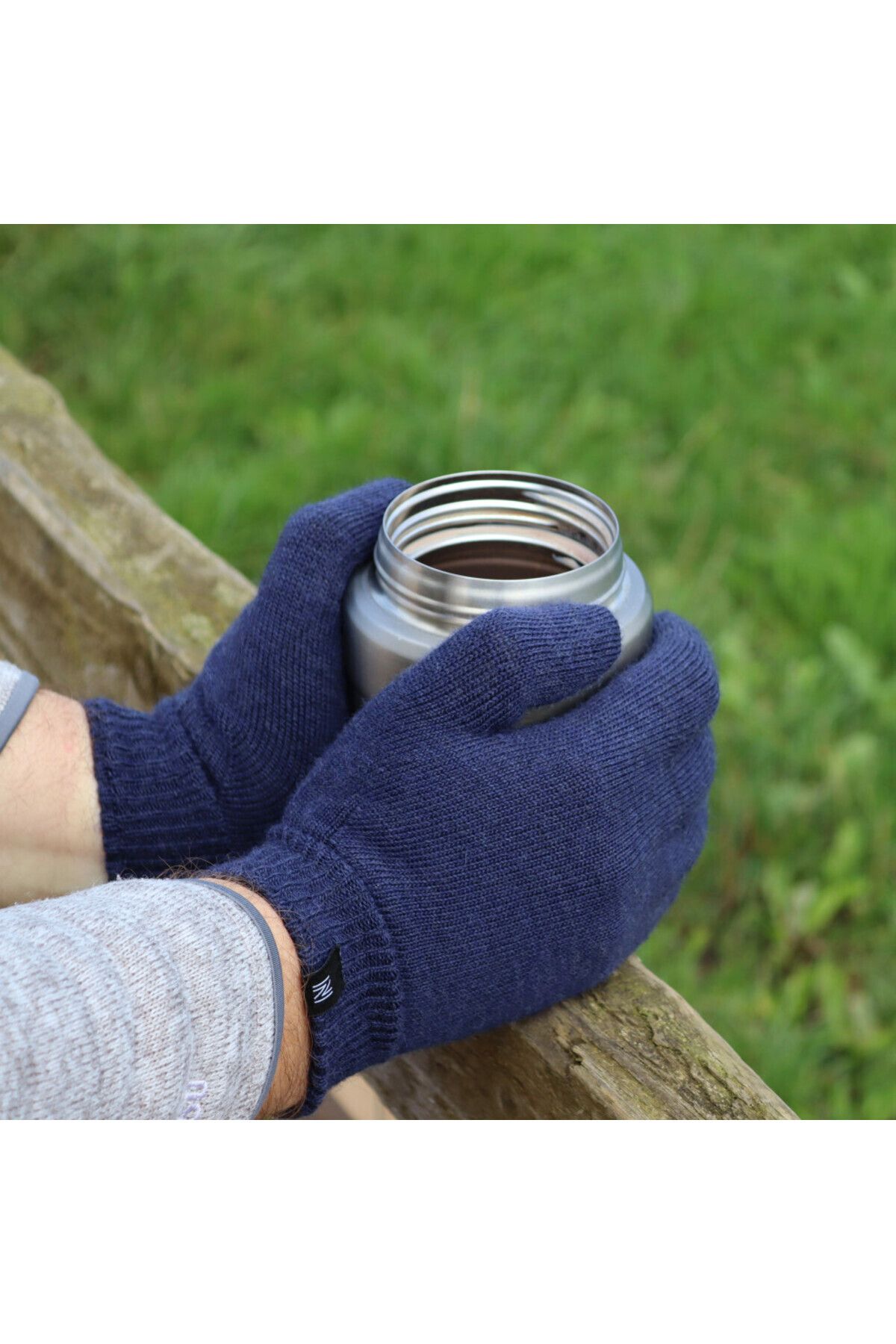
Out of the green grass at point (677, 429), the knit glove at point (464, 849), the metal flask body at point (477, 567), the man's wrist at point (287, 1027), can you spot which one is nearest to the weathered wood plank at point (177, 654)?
the knit glove at point (464, 849)

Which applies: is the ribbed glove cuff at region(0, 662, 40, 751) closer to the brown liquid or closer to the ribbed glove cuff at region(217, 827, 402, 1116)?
the ribbed glove cuff at region(217, 827, 402, 1116)

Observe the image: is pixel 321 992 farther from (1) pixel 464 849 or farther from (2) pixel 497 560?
(2) pixel 497 560

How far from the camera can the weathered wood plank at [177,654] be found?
105cm

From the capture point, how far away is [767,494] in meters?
2.77

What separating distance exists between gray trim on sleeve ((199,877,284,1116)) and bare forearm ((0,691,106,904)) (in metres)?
0.31

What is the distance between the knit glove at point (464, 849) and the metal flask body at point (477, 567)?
3 centimetres

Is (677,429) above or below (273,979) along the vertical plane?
below

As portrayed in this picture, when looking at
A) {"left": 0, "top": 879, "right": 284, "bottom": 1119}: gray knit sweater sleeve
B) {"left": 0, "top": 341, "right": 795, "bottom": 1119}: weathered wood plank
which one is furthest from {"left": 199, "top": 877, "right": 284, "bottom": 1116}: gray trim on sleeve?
{"left": 0, "top": 341, "right": 795, "bottom": 1119}: weathered wood plank

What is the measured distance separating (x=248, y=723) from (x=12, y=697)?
0.74ft

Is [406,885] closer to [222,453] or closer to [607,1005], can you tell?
[607,1005]

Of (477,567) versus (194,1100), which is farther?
(477,567)

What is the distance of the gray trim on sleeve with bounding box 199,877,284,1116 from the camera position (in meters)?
1.00

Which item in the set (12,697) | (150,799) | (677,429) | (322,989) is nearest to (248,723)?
(150,799)

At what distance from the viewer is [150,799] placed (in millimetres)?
1288
